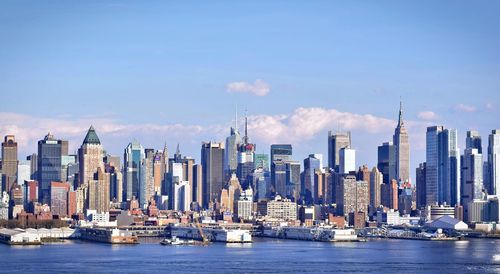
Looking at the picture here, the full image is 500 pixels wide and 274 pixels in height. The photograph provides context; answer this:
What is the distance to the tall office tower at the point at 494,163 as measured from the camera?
15450cm

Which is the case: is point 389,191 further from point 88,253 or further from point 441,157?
point 88,253

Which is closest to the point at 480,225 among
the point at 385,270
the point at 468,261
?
the point at 468,261

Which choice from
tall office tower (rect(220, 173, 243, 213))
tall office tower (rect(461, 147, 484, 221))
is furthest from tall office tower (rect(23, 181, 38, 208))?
tall office tower (rect(461, 147, 484, 221))

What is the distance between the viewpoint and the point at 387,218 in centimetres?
13450

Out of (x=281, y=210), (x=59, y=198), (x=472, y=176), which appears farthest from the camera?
(x=472, y=176)

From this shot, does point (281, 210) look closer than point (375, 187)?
Yes

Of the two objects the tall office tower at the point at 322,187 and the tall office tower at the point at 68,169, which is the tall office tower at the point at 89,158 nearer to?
the tall office tower at the point at 68,169

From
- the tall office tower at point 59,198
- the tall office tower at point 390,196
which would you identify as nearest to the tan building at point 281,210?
the tall office tower at point 390,196

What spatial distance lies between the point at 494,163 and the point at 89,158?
168 ft

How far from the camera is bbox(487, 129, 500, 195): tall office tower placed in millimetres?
154500

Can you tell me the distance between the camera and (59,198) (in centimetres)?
13925

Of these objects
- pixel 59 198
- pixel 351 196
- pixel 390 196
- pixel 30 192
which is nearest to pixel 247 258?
pixel 59 198

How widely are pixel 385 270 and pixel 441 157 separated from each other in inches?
4263

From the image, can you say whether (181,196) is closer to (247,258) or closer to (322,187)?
(322,187)
